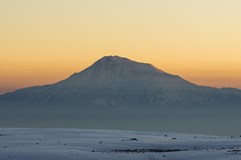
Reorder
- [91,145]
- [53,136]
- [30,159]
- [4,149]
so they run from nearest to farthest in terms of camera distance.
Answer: [30,159] < [4,149] < [91,145] < [53,136]

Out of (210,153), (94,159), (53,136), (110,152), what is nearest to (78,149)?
(110,152)

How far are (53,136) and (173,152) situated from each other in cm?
2699

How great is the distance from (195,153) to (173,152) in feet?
7.85

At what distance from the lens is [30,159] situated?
221 ft

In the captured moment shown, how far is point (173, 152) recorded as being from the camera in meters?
77.6

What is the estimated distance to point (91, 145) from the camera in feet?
277

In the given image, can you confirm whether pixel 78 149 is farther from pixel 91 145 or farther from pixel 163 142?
pixel 163 142

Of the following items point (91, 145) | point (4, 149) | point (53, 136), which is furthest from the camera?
point (53, 136)

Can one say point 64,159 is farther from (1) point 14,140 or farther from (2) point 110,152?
(1) point 14,140

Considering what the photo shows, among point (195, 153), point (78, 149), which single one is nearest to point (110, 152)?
point (78, 149)

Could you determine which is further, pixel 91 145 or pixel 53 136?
pixel 53 136

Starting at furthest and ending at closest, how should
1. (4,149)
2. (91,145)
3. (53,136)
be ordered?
1. (53,136)
2. (91,145)
3. (4,149)

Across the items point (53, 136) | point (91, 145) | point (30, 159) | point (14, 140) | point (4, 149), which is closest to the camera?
point (30, 159)

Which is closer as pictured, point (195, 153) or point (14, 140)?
point (195, 153)
